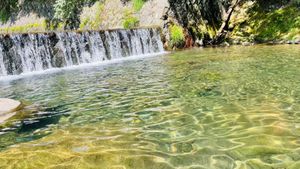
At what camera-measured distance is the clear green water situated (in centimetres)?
490

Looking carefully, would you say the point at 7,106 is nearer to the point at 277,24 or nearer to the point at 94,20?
the point at 277,24

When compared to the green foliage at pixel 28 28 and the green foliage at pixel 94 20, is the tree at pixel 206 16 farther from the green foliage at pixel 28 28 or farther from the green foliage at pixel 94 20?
the green foliage at pixel 28 28

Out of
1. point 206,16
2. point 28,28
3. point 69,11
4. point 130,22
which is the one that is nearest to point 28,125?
point 206,16

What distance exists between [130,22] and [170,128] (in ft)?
96.7

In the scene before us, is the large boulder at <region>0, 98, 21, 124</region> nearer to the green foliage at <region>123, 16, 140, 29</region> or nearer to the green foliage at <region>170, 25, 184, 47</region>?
the green foliage at <region>170, 25, 184, 47</region>

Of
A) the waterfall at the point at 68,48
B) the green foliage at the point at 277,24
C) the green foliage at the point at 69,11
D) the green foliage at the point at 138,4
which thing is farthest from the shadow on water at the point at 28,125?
the green foliage at the point at 69,11

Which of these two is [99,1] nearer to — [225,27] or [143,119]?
[225,27]

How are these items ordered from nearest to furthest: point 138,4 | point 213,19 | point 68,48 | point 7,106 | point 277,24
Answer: point 7,106 → point 68,48 → point 277,24 → point 213,19 → point 138,4

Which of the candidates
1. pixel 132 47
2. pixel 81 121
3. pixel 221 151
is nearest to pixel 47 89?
pixel 81 121

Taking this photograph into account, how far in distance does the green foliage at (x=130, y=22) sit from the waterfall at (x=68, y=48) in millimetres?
6142

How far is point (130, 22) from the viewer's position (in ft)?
114

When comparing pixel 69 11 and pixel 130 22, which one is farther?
pixel 69 11

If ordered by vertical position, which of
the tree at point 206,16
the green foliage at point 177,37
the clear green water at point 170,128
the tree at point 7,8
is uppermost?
the tree at point 7,8

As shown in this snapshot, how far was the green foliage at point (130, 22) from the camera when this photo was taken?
34.4 meters
